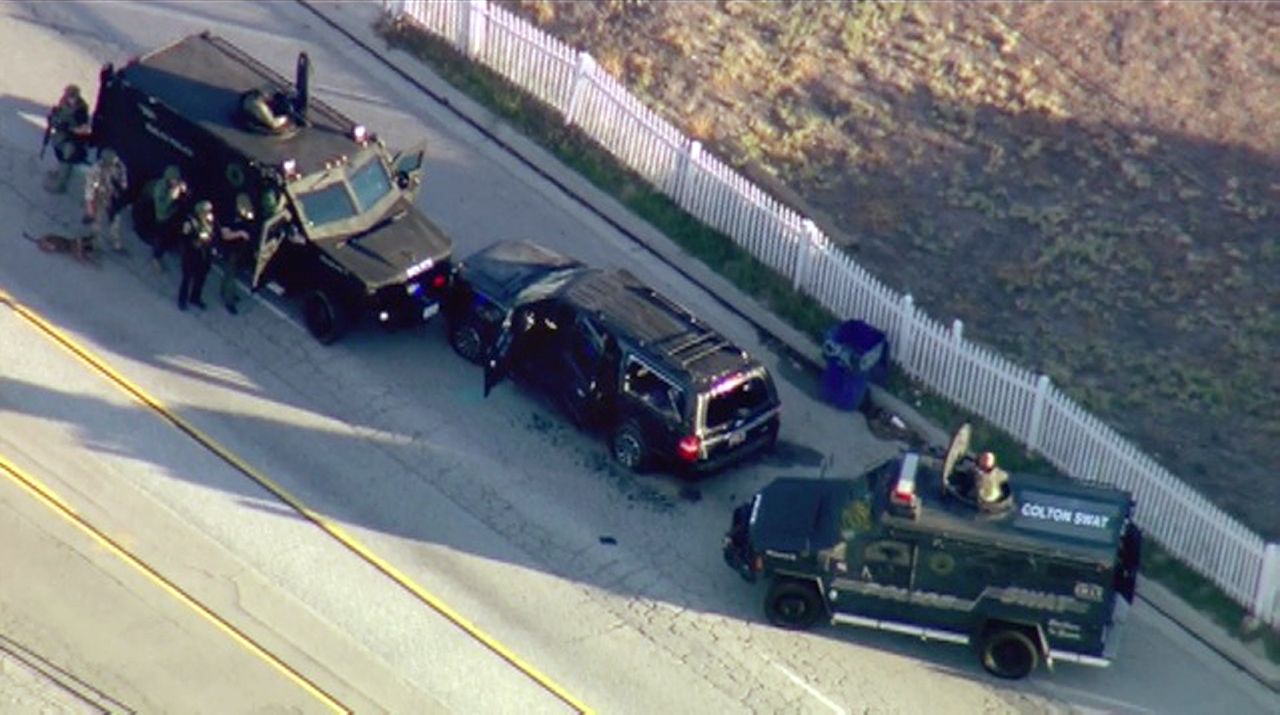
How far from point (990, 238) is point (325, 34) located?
10.4 meters

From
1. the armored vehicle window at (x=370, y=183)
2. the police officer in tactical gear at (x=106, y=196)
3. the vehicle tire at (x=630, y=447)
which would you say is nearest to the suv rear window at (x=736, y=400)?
the vehicle tire at (x=630, y=447)

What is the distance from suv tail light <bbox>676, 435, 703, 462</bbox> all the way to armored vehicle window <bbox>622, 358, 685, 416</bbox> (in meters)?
0.33

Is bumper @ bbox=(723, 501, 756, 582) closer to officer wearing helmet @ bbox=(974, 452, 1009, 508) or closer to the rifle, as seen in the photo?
officer wearing helmet @ bbox=(974, 452, 1009, 508)

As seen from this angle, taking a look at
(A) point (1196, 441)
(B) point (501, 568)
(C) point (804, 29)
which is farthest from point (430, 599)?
(C) point (804, 29)

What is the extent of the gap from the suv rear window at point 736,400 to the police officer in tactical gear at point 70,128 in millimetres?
9490

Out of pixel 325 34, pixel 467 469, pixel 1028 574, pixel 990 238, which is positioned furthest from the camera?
pixel 325 34

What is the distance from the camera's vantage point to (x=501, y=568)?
98.0 feet

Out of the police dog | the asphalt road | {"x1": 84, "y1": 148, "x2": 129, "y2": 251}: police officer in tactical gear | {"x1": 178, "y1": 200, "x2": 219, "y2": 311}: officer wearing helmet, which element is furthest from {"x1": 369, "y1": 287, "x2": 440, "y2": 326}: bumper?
the police dog

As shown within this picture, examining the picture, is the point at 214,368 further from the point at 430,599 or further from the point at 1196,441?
the point at 1196,441

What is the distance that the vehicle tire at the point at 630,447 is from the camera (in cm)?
3083

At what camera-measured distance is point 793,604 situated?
29.2 metres

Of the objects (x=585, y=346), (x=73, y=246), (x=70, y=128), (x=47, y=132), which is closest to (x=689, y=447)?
(x=585, y=346)

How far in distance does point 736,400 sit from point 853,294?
360 centimetres

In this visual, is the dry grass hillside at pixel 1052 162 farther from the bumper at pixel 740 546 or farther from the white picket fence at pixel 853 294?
the bumper at pixel 740 546
